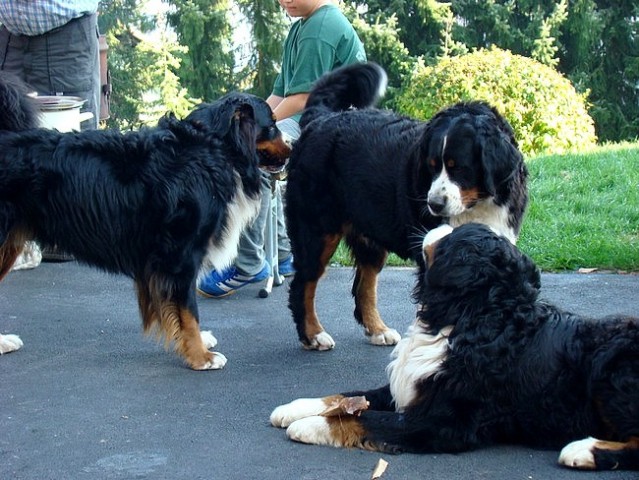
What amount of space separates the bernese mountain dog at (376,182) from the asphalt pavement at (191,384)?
1.63 feet

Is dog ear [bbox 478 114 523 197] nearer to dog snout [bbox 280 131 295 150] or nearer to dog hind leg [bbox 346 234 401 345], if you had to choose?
dog hind leg [bbox 346 234 401 345]

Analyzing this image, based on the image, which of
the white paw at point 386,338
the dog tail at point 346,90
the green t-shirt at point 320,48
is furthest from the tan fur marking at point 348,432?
the green t-shirt at point 320,48

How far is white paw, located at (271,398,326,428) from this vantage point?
13.7 feet

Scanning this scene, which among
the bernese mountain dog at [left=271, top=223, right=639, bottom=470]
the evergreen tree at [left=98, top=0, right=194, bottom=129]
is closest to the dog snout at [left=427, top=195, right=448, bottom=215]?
the bernese mountain dog at [left=271, top=223, right=639, bottom=470]

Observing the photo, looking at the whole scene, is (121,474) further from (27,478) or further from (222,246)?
(222,246)

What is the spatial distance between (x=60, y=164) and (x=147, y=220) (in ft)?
1.88

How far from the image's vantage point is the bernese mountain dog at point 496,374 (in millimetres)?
3781

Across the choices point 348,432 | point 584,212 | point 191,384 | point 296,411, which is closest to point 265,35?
point 584,212

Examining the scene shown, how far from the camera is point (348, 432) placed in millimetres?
3951

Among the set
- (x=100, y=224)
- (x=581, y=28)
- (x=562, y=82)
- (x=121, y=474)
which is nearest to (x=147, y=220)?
(x=100, y=224)

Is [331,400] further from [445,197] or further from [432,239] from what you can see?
[445,197]

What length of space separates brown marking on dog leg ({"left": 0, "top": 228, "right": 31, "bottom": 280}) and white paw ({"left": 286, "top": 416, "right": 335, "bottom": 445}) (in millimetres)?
2232

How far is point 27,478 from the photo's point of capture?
3719 mm

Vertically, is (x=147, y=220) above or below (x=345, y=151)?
below
